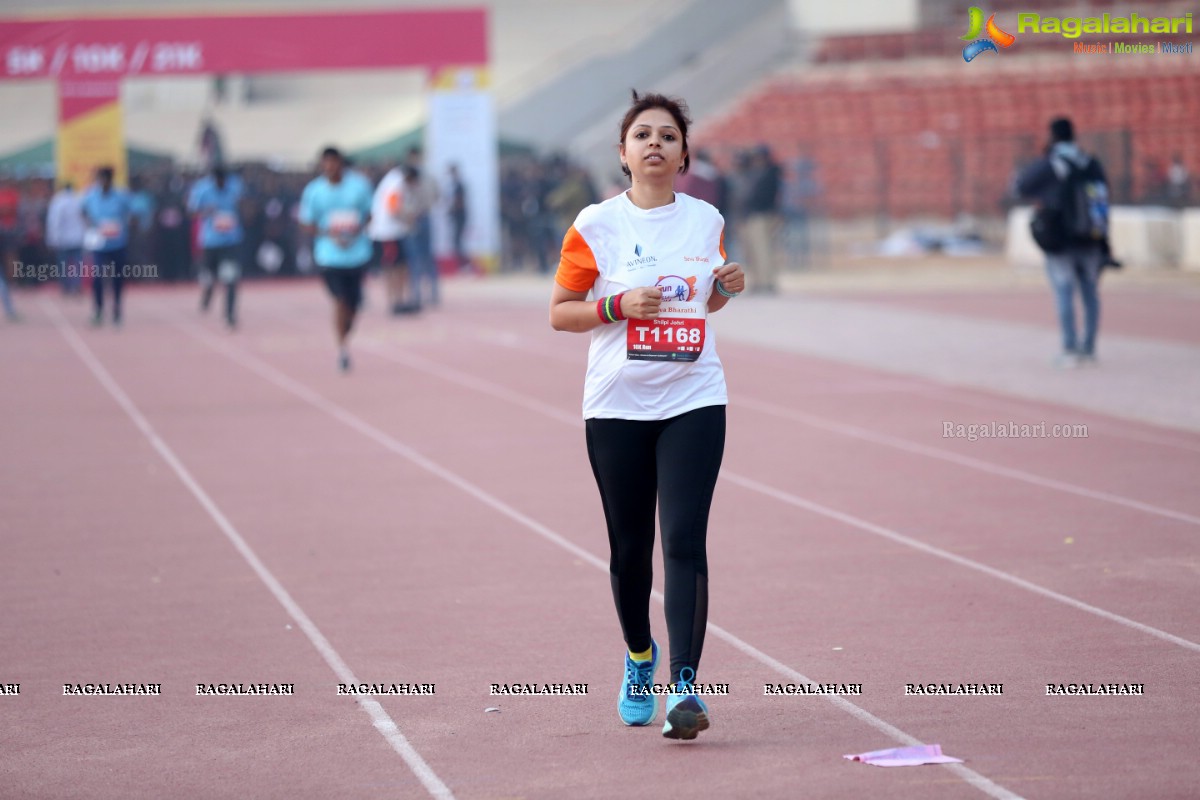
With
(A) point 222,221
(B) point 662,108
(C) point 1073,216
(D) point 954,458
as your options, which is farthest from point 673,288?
(A) point 222,221

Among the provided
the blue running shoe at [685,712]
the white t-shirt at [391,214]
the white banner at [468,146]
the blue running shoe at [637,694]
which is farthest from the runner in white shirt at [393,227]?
the blue running shoe at [685,712]

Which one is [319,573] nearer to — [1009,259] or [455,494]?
[455,494]

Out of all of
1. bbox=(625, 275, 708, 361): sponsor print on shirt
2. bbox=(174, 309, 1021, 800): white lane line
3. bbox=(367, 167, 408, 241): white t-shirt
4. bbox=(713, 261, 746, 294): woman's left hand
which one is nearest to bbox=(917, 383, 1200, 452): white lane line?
bbox=(174, 309, 1021, 800): white lane line

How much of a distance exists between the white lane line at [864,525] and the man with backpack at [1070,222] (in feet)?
14.9

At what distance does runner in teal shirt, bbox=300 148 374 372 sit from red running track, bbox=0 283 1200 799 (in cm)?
212

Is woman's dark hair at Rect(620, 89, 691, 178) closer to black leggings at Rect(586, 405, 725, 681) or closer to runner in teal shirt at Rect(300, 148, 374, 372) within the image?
black leggings at Rect(586, 405, 725, 681)

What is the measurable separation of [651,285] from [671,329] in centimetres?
15

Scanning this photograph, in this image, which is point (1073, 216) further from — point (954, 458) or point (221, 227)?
point (221, 227)

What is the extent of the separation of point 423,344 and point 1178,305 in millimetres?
9537

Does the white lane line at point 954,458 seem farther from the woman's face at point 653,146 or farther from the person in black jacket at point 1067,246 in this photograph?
the woman's face at point 653,146

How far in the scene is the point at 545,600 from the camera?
7.39 meters

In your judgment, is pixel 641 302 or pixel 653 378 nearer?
pixel 641 302

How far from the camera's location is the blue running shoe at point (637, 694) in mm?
5434

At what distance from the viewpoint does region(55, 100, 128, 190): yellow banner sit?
32.8 metres
